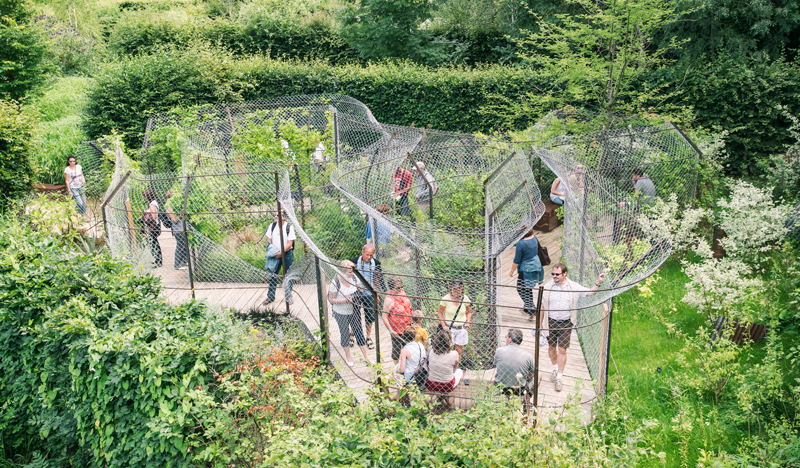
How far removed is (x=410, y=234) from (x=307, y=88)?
1110 centimetres

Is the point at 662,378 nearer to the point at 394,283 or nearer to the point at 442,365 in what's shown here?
the point at 442,365

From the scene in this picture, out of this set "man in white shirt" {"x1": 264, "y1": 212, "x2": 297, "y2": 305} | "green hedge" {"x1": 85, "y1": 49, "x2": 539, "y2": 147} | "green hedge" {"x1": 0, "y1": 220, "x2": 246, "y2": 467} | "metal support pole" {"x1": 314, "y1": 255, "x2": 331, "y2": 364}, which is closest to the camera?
"green hedge" {"x1": 0, "y1": 220, "x2": 246, "y2": 467}

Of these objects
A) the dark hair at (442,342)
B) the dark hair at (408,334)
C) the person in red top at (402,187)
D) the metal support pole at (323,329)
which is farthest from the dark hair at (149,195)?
the dark hair at (442,342)

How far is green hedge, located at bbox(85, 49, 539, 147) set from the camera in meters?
15.1

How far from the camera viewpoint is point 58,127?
1594 centimetres

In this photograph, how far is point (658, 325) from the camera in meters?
7.69

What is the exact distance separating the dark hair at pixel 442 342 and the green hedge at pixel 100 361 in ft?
6.60

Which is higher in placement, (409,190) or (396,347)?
(409,190)

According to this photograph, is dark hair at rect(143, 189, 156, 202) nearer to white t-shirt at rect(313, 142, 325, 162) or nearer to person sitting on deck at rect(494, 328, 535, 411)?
white t-shirt at rect(313, 142, 325, 162)

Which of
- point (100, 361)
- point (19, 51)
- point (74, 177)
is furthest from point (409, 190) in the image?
point (19, 51)

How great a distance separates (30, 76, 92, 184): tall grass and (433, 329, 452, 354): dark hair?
411 inches

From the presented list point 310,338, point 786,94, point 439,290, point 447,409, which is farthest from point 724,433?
point 786,94

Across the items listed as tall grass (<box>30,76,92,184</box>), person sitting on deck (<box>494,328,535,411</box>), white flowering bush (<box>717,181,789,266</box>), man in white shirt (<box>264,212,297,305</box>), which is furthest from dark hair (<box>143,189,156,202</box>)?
white flowering bush (<box>717,181,789,266</box>)

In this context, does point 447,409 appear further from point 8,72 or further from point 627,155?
point 8,72
